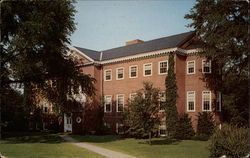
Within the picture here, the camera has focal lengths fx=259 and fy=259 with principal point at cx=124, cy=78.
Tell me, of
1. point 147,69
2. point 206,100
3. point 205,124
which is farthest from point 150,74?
point 205,124

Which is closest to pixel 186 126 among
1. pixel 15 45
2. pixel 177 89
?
pixel 177 89

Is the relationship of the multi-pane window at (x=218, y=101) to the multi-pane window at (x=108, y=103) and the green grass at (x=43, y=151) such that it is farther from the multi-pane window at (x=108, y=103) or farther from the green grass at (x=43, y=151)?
the green grass at (x=43, y=151)

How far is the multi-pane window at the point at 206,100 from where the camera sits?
87.1 feet

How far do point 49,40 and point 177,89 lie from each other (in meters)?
13.9

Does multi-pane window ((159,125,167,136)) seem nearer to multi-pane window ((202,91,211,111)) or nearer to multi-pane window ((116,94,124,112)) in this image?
multi-pane window ((202,91,211,111))

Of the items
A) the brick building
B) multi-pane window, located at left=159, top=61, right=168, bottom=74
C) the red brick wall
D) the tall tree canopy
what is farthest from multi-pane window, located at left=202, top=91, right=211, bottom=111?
the tall tree canopy

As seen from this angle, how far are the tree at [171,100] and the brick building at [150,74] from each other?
0.70 meters

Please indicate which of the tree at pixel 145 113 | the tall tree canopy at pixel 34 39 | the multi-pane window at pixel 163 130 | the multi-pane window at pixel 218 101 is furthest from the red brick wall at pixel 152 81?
the tall tree canopy at pixel 34 39

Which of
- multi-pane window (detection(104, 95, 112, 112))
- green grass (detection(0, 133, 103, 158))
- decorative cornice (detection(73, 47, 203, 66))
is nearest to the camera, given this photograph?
green grass (detection(0, 133, 103, 158))

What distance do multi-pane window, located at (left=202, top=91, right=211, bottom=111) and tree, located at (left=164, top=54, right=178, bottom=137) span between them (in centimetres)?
292

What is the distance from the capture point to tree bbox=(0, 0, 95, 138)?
18484 mm

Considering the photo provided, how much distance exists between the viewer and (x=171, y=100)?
2678 centimetres

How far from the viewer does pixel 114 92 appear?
33094mm

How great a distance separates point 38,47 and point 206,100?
17162 millimetres
